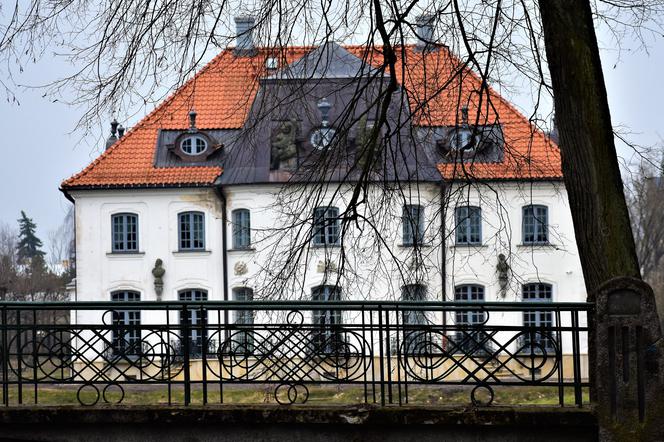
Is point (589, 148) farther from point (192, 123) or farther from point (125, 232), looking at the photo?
point (192, 123)

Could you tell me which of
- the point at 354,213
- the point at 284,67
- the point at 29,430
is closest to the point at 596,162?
the point at 354,213

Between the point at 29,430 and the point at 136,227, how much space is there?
30317 millimetres

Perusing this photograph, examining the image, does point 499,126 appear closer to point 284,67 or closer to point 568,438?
point 284,67

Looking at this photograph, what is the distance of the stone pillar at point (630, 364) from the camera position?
926 centimetres

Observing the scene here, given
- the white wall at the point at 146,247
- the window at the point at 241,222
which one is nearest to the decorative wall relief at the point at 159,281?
the white wall at the point at 146,247

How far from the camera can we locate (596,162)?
9.74 m

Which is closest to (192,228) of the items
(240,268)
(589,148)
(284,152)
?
(240,268)

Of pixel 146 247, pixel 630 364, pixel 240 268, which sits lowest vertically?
pixel 630 364

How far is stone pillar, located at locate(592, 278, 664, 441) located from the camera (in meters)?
9.26

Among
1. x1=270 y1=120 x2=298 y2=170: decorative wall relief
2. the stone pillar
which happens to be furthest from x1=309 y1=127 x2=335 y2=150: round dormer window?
x1=270 y1=120 x2=298 y2=170: decorative wall relief

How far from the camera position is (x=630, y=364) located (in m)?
9.30

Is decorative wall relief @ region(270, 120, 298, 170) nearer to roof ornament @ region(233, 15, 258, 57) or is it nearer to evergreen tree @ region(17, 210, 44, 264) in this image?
roof ornament @ region(233, 15, 258, 57)

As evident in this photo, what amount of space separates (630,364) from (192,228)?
31.4m

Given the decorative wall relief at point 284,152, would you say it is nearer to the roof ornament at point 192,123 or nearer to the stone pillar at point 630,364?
the roof ornament at point 192,123
